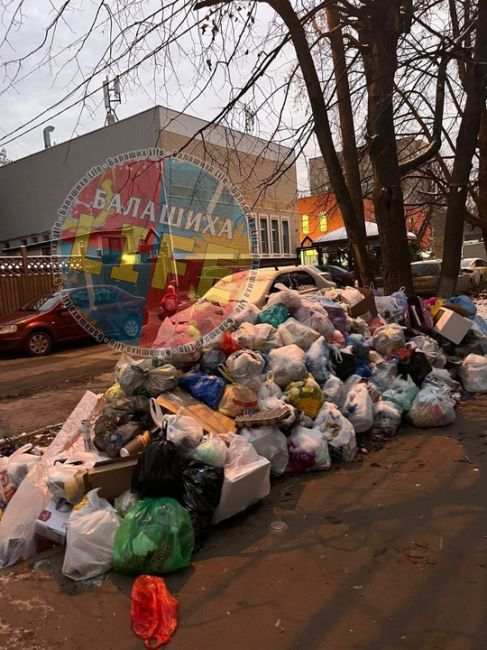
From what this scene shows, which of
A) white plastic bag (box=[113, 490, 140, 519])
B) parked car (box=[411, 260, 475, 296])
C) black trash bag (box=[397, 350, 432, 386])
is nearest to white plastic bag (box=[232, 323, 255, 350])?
black trash bag (box=[397, 350, 432, 386])

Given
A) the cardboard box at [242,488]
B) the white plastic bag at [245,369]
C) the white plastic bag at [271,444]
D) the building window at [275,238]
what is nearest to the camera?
the cardboard box at [242,488]

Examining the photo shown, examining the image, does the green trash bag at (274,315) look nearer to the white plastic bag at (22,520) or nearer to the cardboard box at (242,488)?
the cardboard box at (242,488)

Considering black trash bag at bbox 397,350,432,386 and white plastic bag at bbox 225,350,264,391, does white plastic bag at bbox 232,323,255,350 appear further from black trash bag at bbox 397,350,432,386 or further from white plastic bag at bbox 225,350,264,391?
black trash bag at bbox 397,350,432,386

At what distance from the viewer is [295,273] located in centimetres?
898

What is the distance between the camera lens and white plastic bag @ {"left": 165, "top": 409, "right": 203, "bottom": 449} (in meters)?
3.58

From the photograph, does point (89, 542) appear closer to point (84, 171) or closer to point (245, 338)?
point (245, 338)

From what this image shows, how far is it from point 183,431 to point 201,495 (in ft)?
1.73

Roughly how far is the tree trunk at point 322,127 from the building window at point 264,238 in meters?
14.9

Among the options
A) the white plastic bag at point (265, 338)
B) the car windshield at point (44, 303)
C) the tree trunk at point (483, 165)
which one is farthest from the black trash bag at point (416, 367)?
the tree trunk at point (483, 165)

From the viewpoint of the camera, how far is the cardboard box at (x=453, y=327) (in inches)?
264

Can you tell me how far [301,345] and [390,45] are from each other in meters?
4.08

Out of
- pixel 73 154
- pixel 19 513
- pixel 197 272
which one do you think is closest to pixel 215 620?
pixel 19 513

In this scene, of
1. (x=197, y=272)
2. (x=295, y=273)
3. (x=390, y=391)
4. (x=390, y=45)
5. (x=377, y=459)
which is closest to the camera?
(x=377, y=459)

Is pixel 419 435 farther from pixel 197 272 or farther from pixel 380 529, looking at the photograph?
pixel 197 272
